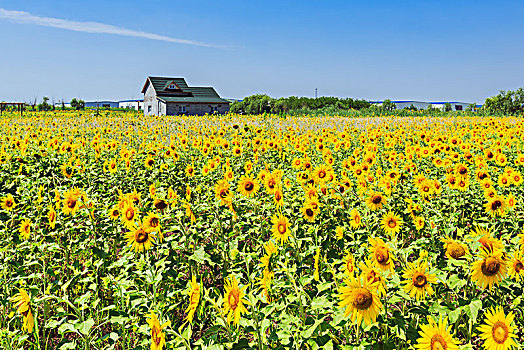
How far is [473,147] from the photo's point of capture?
7887mm

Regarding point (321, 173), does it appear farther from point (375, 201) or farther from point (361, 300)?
point (361, 300)

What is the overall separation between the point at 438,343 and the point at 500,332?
1.21 ft

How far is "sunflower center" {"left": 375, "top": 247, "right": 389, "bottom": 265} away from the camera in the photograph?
2334mm

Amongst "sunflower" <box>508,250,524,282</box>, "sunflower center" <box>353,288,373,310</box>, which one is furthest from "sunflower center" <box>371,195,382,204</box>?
"sunflower center" <box>353,288,373,310</box>

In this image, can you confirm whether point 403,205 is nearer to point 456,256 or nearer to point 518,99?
point 456,256

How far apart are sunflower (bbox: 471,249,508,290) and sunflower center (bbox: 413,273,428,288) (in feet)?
0.88

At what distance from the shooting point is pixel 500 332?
1844 mm

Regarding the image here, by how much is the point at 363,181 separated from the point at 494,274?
2.51 m

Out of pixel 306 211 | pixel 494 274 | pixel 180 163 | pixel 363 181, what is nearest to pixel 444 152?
pixel 363 181

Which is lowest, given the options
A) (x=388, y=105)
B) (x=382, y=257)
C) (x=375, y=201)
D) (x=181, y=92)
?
(x=382, y=257)

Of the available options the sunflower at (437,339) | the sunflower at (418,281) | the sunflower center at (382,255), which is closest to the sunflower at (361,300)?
the sunflower at (437,339)

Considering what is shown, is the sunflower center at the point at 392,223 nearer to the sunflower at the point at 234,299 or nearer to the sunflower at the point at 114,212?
the sunflower at the point at 234,299

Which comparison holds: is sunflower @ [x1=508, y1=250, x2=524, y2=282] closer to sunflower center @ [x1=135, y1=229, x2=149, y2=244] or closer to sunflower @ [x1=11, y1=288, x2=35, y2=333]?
sunflower center @ [x1=135, y1=229, x2=149, y2=244]

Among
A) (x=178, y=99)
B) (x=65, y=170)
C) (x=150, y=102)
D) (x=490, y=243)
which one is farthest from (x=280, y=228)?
(x=150, y=102)
